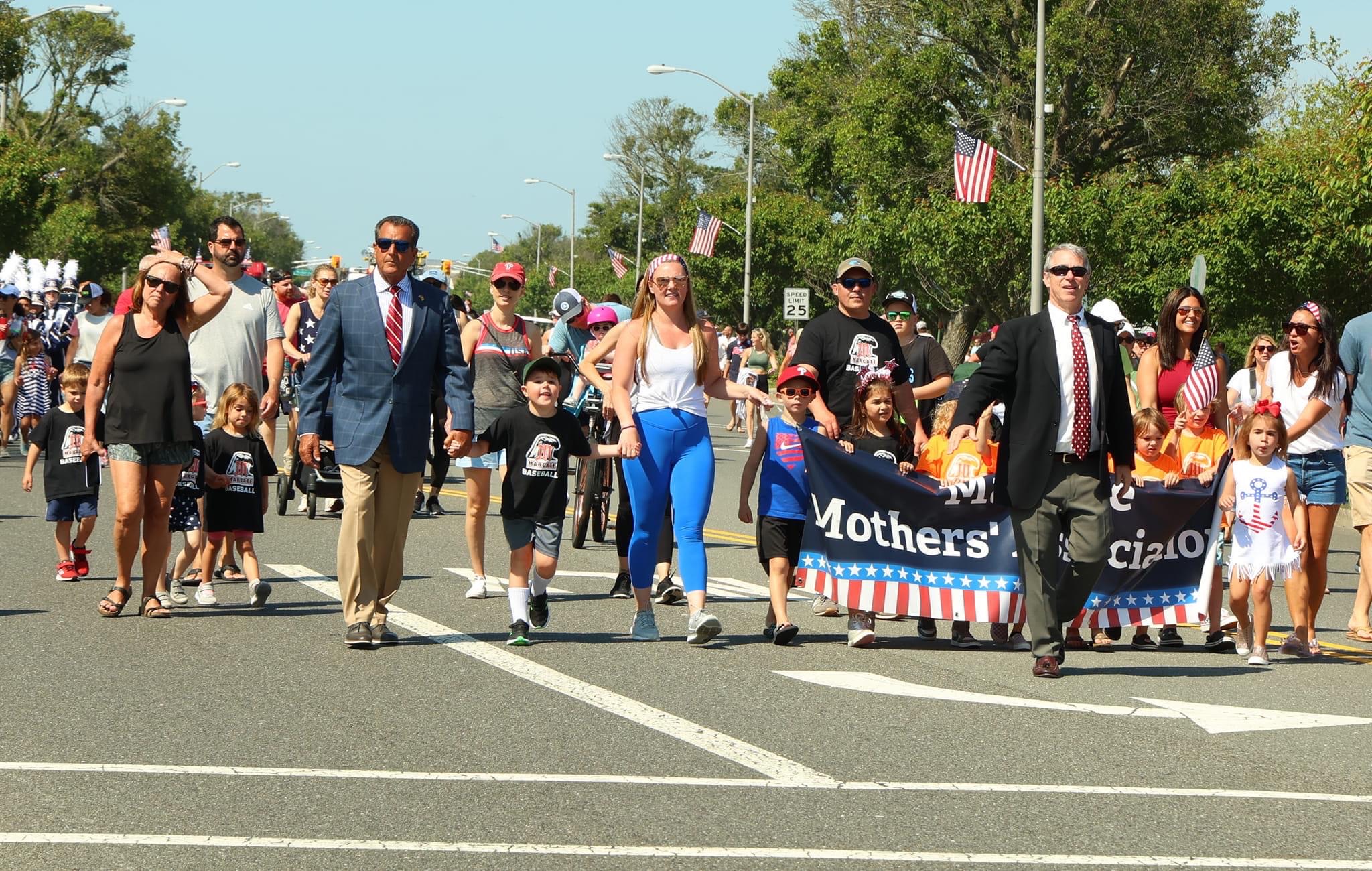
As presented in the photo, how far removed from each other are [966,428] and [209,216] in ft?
423

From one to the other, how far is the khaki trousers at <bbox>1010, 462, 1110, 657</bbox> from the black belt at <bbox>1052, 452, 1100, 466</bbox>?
0.02 metres

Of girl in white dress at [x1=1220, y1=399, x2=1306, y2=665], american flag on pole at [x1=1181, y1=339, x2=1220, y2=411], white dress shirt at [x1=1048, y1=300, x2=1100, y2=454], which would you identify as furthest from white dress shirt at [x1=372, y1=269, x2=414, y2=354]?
american flag on pole at [x1=1181, y1=339, x2=1220, y2=411]

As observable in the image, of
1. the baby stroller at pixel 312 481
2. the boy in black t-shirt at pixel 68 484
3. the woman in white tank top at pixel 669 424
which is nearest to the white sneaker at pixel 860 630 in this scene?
the woman in white tank top at pixel 669 424

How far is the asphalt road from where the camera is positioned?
558 cm

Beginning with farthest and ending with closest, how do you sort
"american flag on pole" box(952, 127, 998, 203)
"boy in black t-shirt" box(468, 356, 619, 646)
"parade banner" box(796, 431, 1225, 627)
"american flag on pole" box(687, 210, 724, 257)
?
"american flag on pole" box(687, 210, 724, 257)
"american flag on pole" box(952, 127, 998, 203)
"parade banner" box(796, 431, 1225, 627)
"boy in black t-shirt" box(468, 356, 619, 646)

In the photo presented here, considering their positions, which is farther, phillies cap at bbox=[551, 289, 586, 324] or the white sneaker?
phillies cap at bbox=[551, 289, 586, 324]

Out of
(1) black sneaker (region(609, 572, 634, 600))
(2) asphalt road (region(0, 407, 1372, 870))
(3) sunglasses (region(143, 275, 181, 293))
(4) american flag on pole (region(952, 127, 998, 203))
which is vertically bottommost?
(2) asphalt road (region(0, 407, 1372, 870))

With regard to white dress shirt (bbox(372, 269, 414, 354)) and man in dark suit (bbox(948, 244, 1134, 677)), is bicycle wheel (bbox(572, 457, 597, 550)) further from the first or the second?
man in dark suit (bbox(948, 244, 1134, 677))

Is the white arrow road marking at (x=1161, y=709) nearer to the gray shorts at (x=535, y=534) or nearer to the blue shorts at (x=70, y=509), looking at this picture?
the gray shorts at (x=535, y=534)

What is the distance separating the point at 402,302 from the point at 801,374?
2178 millimetres

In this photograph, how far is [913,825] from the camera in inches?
230

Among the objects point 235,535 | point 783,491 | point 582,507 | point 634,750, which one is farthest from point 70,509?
point 634,750

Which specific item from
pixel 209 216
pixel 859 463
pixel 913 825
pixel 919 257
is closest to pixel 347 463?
pixel 859 463

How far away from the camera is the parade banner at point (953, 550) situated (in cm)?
983
